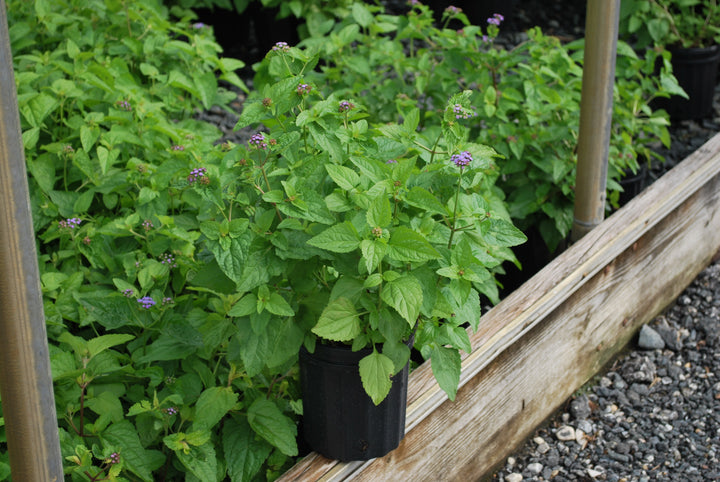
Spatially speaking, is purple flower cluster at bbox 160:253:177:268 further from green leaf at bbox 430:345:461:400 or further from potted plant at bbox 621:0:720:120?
potted plant at bbox 621:0:720:120

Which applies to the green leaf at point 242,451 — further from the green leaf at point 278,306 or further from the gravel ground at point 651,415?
the gravel ground at point 651,415

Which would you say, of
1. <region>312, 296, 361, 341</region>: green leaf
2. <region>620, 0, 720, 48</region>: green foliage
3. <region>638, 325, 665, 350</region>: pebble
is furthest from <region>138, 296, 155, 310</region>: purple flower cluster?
<region>620, 0, 720, 48</region>: green foliage

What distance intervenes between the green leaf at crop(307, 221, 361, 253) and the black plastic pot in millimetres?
2612

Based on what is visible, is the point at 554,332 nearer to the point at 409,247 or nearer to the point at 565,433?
the point at 565,433

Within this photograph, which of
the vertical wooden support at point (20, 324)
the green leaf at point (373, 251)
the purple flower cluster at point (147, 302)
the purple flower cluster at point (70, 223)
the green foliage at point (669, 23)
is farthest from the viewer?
the green foliage at point (669, 23)

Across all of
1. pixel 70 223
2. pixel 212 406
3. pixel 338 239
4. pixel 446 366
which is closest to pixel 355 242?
pixel 338 239

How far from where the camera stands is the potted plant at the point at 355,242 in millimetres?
1484

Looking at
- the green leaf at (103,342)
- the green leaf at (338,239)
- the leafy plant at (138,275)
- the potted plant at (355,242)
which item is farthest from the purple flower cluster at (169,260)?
the green leaf at (338,239)

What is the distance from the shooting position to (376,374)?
153cm

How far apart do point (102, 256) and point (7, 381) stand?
918 mm

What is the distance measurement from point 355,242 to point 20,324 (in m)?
0.55

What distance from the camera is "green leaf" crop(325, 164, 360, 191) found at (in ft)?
5.04

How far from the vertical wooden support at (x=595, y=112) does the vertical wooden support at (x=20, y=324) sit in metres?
1.54

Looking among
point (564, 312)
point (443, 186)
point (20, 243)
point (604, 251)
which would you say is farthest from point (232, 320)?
point (604, 251)
